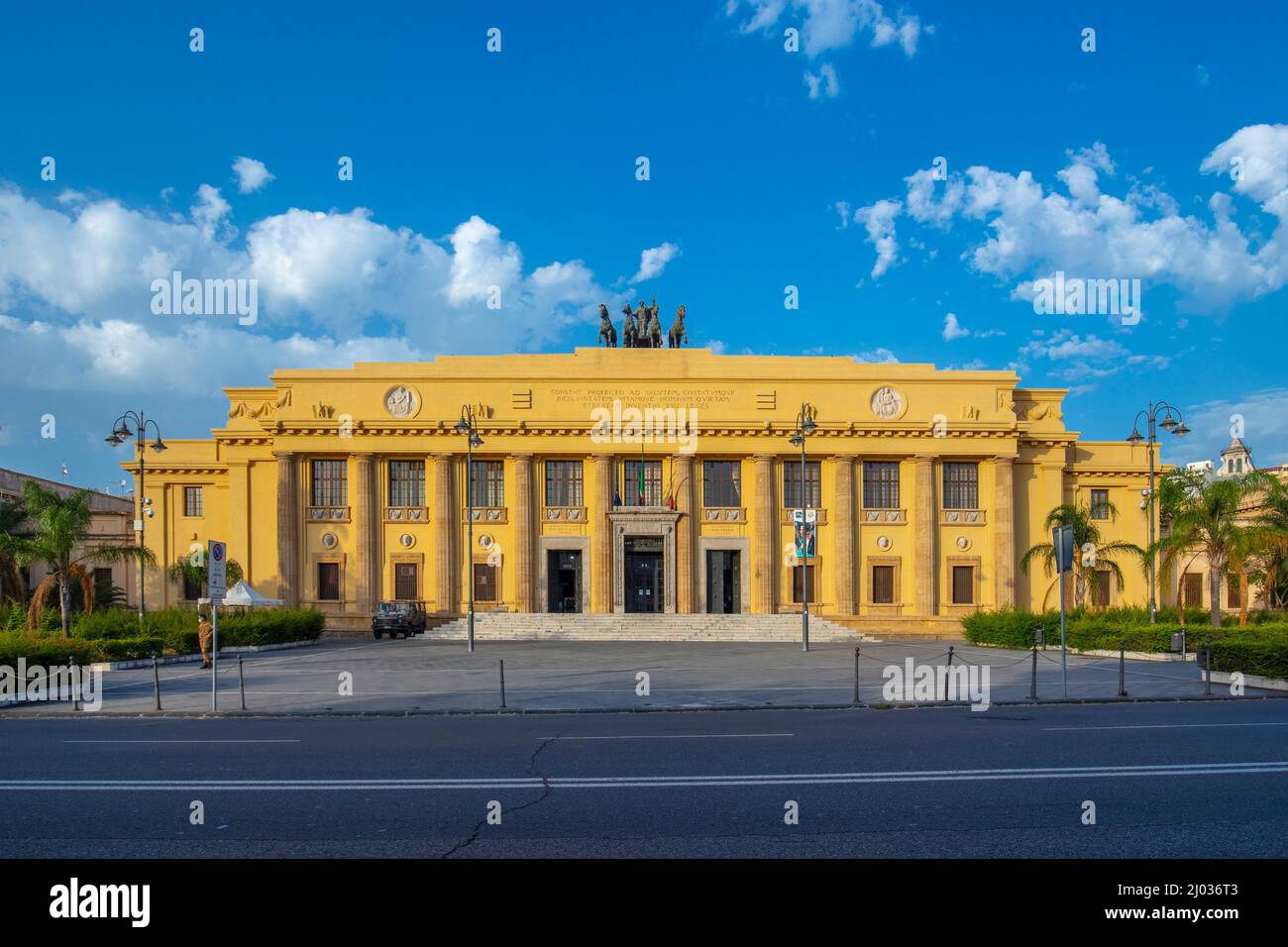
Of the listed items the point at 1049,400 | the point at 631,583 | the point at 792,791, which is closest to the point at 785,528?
the point at 631,583

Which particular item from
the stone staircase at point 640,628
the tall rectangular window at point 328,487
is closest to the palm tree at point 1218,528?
the stone staircase at point 640,628

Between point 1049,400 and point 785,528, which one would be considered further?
point 1049,400

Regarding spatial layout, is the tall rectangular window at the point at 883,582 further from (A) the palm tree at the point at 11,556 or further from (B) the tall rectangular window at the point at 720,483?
(A) the palm tree at the point at 11,556

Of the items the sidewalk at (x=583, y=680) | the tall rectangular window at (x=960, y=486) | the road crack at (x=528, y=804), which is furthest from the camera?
the tall rectangular window at (x=960, y=486)

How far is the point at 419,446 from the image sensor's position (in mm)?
45906

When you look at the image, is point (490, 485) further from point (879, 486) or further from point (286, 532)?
point (879, 486)

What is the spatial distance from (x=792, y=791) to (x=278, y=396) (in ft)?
143

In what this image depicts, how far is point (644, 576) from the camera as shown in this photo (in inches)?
1834

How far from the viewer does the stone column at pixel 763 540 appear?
4531 centimetres

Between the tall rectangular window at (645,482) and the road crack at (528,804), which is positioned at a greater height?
the tall rectangular window at (645,482)

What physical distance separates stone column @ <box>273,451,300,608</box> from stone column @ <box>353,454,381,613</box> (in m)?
2.98

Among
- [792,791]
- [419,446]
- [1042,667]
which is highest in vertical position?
[419,446]

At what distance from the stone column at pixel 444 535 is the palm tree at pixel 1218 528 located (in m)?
30.6
